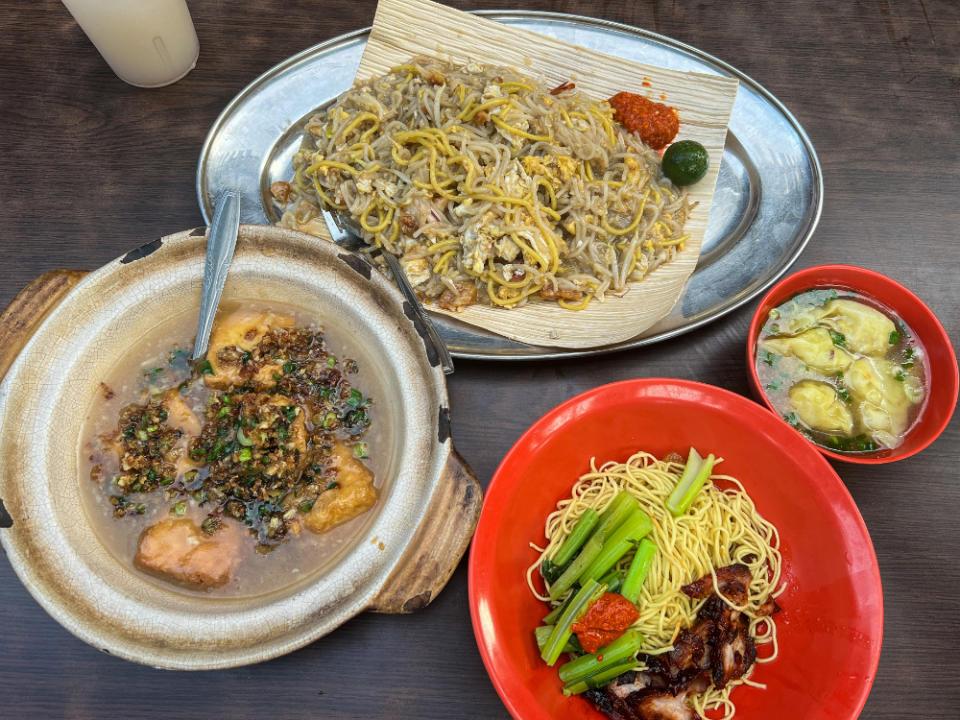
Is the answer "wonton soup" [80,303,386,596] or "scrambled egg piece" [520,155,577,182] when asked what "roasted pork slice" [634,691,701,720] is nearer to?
"wonton soup" [80,303,386,596]

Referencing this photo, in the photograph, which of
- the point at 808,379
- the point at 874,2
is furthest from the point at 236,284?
the point at 874,2

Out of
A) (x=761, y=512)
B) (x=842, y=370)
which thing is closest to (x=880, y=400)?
(x=842, y=370)

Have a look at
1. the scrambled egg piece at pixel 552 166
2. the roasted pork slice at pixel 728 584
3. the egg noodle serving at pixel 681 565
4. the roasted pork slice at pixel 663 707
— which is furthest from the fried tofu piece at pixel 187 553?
the scrambled egg piece at pixel 552 166

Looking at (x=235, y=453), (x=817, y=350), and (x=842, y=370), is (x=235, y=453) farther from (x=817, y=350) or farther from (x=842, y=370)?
(x=842, y=370)

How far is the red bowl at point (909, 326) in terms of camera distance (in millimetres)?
2307

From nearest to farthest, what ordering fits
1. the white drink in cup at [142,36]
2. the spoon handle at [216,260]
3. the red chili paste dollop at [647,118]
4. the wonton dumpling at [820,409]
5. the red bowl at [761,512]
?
the red bowl at [761,512]
the spoon handle at [216,260]
the wonton dumpling at [820,409]
the white drink in cup at [142,36]
the red chili paste dollop at [647,118]

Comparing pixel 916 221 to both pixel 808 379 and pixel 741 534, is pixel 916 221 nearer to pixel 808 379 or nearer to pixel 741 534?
pixel 808 379

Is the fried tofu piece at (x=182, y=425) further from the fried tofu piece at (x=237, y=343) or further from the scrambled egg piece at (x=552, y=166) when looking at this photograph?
the scrambled egg piece at (x=552, y=166)

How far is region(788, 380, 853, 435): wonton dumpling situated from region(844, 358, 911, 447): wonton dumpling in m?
0.09

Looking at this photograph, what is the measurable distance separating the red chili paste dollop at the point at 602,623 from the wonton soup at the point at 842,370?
3.51 ft

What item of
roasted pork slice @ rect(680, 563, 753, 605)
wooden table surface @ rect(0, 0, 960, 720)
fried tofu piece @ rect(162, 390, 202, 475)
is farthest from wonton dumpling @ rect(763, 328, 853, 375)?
fried tofu piece @ rect(162, 390, 202, 475)

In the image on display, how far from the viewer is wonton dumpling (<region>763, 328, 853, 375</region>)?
Answer: 246 centimetres

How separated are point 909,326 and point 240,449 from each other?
2.77m

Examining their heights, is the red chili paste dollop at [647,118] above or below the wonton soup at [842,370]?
above
